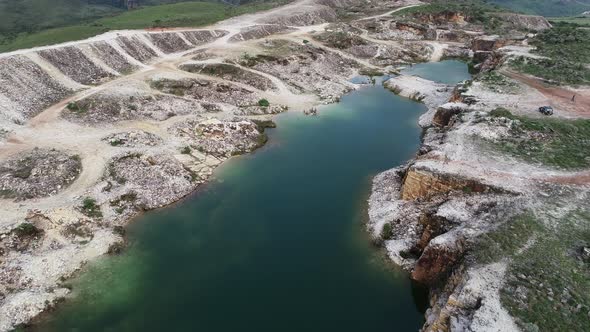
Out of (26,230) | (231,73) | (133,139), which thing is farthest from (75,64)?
(26,230)

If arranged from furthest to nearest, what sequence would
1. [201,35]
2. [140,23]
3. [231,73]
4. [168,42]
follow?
[140,23]
[201,35]
[168,42]
[231,73]

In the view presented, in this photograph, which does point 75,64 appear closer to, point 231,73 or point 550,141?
point 231,73

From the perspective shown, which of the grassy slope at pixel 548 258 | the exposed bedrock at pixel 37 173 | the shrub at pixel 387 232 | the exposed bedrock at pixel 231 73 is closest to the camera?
the grassy slope at pixel 548 258

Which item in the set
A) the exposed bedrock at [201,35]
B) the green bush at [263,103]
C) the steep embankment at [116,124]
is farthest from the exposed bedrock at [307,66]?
the exposed bedrock at [201,35]

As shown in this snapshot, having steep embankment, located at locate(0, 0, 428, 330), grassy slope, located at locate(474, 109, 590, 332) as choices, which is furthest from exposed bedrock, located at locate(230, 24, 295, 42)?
grassy slope, located at locate(474, 109, 590, 332)

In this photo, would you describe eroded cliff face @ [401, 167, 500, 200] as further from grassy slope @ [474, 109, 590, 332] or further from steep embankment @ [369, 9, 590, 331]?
grassy slope @ [474, 109, 590, 332]

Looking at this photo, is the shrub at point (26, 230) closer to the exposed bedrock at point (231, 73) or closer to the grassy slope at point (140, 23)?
the exposed bedrock at point (231, 73)

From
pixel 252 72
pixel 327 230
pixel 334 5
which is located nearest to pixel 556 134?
pixel 327 230
